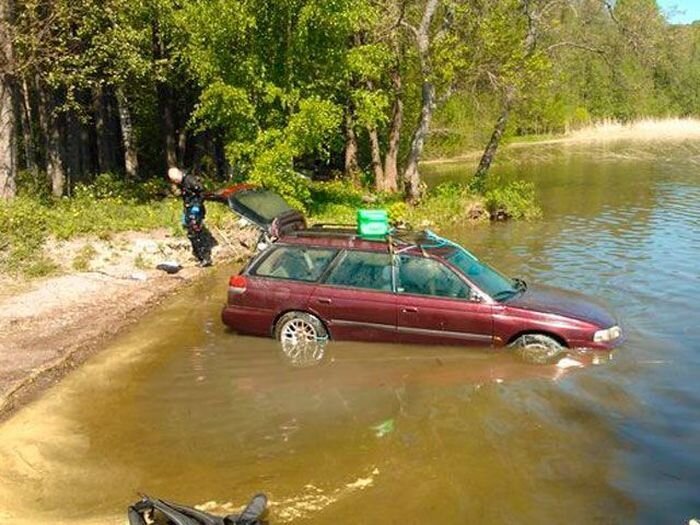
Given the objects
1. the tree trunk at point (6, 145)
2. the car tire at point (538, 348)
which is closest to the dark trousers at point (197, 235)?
the tree trunk at point (6, 145)

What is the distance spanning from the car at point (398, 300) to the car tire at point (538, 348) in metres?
0.01

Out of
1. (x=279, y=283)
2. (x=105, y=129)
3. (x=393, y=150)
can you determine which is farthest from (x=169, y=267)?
(x=393, y=150)

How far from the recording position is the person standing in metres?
14.6

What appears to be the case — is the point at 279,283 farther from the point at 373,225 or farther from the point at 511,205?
the point at 511,205

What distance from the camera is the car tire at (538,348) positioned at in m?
8.92

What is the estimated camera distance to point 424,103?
24.3 metres

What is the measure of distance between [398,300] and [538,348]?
75.0 inches

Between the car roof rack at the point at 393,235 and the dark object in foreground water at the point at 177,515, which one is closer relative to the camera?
the dark object in foreground water at the point at 177,515

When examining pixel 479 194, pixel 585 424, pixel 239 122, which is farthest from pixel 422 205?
pixel 585 424

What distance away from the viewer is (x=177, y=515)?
5203mm

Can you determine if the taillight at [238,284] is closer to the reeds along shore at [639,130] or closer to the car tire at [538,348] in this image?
the car tire at [538,348]

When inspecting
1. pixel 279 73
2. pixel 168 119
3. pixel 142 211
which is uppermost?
pixel 279 73

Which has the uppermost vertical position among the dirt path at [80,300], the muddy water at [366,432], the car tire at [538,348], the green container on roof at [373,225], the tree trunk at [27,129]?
the tree trunk at [27,129]

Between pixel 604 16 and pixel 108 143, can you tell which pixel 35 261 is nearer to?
pixel 108 143
